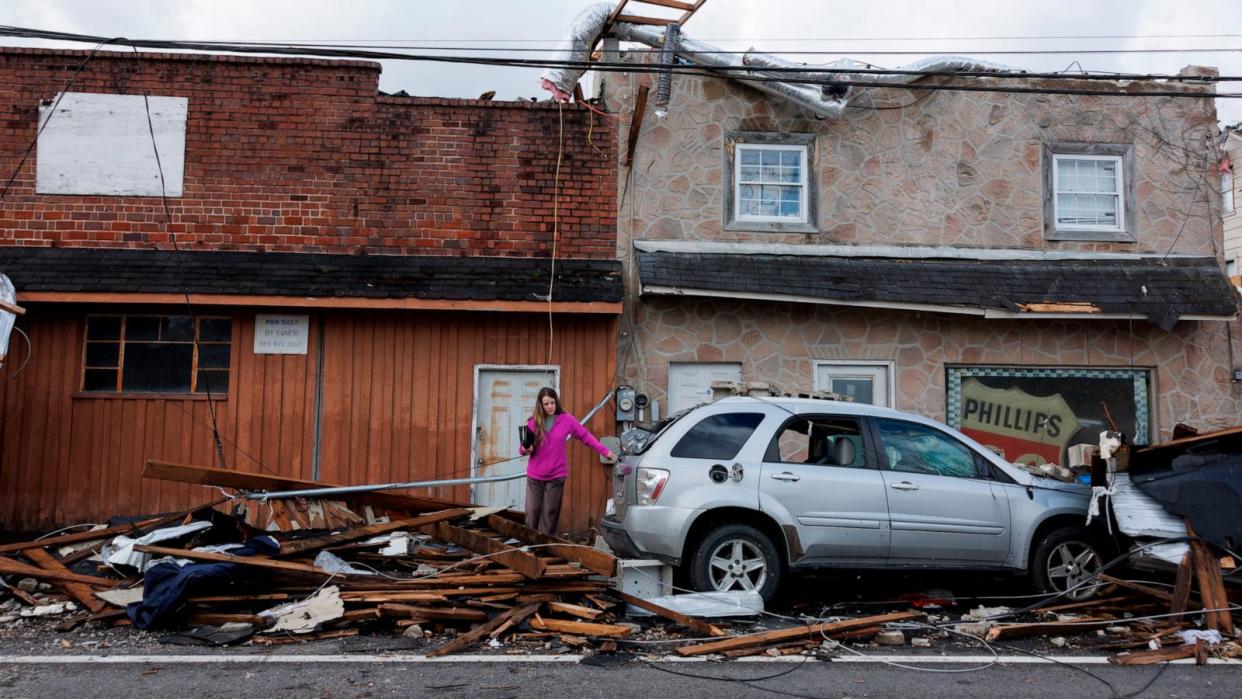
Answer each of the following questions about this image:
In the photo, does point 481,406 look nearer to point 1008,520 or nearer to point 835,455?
point 835,455

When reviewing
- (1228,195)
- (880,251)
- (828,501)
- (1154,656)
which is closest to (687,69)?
(880,251)

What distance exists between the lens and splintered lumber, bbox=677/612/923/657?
6.52 metres

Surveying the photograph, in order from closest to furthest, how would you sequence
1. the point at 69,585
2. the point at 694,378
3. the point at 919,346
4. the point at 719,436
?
the point at 69,585 < the point at 719,436 < the point at 694,378 < the point at 919,346

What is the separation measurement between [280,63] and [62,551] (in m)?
6.31

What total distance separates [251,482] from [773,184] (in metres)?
7.27

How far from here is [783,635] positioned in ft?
22.1

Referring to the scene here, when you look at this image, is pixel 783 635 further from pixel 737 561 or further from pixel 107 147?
pixel 107 147

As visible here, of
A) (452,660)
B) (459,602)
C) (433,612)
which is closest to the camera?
(452,660)

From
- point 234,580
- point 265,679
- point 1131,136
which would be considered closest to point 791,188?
point 1131,136

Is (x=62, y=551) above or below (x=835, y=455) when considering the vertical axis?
below

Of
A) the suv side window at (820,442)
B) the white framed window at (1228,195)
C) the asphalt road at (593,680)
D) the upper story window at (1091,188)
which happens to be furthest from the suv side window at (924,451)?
the white framed window at (1228,195)

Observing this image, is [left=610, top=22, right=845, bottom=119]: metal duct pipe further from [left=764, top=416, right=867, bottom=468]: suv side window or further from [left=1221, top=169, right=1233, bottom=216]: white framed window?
[left=1221, top=169, right=1233, bottom=216]: white framed window

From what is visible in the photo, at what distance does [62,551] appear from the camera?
873 centimetres

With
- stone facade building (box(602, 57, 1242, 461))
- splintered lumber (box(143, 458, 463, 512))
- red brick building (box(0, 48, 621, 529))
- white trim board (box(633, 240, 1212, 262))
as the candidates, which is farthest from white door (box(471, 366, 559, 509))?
white trim board (box(633, 240, 1212, 262))
